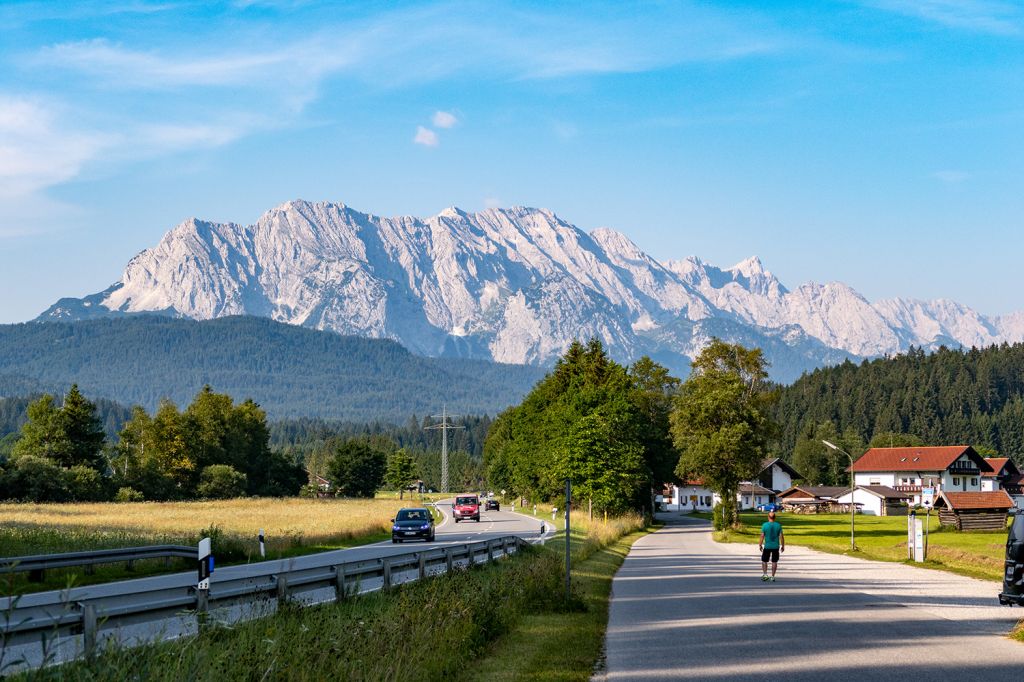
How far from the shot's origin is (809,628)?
62.6 feet

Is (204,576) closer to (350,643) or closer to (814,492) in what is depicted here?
(350,643)

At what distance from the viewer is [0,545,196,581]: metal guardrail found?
26.0 m

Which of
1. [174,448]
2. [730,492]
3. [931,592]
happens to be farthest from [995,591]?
[174,448]

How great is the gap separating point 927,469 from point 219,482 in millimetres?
93167

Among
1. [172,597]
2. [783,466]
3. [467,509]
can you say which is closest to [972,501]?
[467,509]

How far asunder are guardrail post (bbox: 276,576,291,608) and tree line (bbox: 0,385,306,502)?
67.9 m

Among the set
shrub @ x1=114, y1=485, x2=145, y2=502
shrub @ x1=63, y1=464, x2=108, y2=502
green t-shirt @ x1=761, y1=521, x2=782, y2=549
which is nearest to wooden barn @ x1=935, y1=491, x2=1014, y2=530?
green t-shirt @ x1=761, y1=521, x2=782, y2=549

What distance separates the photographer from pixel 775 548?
31094 mm

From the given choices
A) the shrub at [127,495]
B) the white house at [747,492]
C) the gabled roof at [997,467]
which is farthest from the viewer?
the white house at [747,492]

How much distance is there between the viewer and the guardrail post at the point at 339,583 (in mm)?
18703

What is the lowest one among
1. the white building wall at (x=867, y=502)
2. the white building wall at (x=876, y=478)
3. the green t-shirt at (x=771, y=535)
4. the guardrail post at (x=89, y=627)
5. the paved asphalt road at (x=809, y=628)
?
the white building wall at (x=867, y=502)

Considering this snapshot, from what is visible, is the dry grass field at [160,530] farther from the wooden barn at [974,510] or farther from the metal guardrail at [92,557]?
the wooden barn at [974,510]

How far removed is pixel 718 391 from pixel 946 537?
54.6 ft

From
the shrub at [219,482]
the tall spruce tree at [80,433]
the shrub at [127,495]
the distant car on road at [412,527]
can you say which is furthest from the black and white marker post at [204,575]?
the shrub at [219,482]
